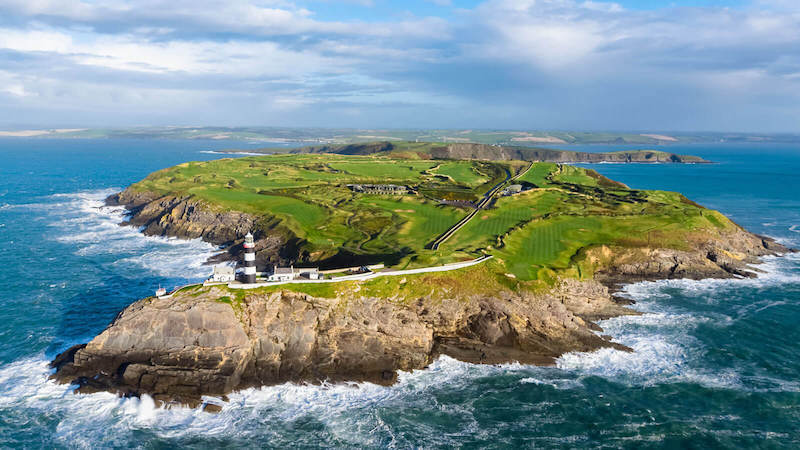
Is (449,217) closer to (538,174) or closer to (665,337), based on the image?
(665,337)

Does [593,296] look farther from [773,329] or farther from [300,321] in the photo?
[300,321]

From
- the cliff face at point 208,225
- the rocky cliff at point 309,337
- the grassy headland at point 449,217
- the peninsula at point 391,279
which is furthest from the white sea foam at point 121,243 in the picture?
the rocky cliff at point 309,337

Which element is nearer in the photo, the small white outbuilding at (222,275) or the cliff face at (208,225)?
the small white outbuilding at (222,275)

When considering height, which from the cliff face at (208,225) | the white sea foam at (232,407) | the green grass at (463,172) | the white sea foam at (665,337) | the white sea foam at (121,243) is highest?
the green grass at (463,172)

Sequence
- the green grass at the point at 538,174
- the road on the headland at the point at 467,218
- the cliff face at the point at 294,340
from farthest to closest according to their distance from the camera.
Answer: the green grass at the point at 538,174
the road on the headland at the point at 467,218
the cliff face at the point at 294,340

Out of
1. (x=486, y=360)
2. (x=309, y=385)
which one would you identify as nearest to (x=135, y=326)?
(x=309, y=385)

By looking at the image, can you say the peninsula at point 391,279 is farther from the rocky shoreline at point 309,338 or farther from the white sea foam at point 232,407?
the white sea foam at point 232,407

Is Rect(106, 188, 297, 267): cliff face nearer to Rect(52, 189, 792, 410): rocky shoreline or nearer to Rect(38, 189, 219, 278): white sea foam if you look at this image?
Rect(38, 189, 219, 278): white sea foam
